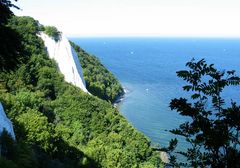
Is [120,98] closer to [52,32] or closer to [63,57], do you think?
[63,57]

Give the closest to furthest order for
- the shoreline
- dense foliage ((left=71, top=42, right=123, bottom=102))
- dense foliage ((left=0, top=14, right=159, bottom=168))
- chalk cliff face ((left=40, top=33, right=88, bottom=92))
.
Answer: dense foliage ((left=0, top=14, right=159, bottom=168))
chalk cliff face ((left=40, top=33, right=88, bottom=92))
dense foliage ((left=71, top=42, right=123, bottom=102))
the shoreline

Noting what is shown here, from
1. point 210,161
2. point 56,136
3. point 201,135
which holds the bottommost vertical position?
point 56,136

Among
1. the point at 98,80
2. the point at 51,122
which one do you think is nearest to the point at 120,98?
the point at 98,80

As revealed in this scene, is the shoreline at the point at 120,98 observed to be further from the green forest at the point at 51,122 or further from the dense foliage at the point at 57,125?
the green forest at the point at 51,122

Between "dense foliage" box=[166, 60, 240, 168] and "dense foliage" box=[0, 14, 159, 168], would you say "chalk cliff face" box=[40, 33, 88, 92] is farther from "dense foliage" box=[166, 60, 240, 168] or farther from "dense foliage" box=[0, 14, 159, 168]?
"dense foliage" box=[166, 60, 240, 168]

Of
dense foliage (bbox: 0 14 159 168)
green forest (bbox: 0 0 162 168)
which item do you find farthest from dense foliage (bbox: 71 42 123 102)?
green forest (bbox: 0 0 162 168)

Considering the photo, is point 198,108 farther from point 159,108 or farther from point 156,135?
point 159,108

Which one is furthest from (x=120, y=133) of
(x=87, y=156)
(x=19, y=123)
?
(x=19, y=123)
